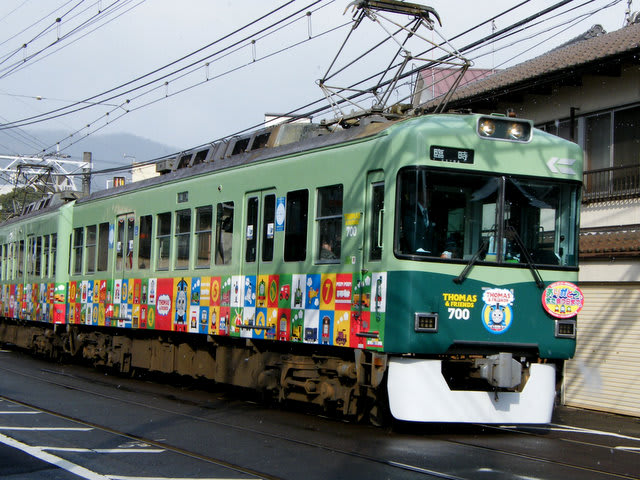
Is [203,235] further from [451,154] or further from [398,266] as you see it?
[451,154]

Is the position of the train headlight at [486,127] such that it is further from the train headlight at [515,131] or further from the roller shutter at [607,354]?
the roller shutter at [607,354]

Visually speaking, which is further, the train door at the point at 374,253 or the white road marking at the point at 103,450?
the train door at the point at 374,253

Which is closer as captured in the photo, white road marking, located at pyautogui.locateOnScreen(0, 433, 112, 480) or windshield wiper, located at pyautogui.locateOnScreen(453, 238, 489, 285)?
white road marking, located at pyautogui.locateOnScreen(0, 433, 112, 480)

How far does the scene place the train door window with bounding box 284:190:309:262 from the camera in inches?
445

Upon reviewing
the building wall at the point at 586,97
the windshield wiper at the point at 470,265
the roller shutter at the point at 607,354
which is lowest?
the roller shutter at the point at 607,354

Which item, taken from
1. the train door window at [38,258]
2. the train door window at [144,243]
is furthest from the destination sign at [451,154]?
the train door window at [38,258]

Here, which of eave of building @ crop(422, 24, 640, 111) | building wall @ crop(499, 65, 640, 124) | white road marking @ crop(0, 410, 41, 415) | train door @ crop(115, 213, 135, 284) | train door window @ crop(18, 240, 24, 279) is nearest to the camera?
white road marking @ crop(0, 410, 41, 415)

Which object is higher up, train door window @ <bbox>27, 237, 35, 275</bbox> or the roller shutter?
train door window @ <bbox>27, 237, 35, 275</bbox>

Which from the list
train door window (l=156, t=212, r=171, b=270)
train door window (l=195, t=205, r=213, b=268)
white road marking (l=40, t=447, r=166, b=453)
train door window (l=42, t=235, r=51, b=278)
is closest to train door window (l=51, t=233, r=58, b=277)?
train door window (l=42, t=235, r=51, b=278)

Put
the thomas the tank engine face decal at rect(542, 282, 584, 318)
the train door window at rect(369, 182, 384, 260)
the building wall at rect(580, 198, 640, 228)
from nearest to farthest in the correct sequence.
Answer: the train door window at rect(369, 182, 384, 260) < the thomas the tank engine face decal at rect(542, 282, 584, 318) < the building wall at rect(580, 198, 640, 228)

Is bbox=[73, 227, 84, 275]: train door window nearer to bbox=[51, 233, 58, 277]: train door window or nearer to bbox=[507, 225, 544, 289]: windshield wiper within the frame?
bbox=[51, 233, 58, 277]: train door window

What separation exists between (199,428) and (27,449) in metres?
2.11

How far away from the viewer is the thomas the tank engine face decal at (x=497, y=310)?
9906mm

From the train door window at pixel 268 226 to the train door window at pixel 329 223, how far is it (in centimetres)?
110
